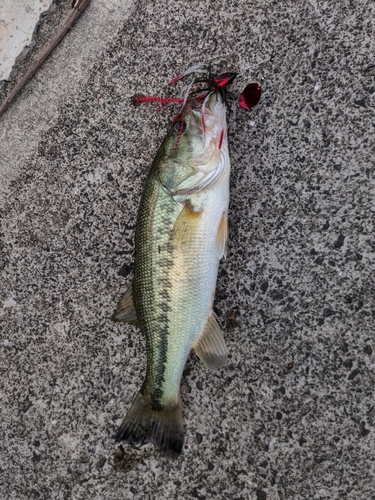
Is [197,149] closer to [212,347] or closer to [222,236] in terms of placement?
[222,236]

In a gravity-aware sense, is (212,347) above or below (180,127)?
below

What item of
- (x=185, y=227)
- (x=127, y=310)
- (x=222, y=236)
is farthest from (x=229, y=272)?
(x=127, y=310)

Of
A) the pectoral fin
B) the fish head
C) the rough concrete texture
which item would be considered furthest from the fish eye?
the pectoral fin

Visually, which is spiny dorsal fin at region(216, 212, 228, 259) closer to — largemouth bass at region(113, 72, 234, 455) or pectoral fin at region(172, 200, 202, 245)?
largemouth bass at region(113, 72, 234, 455)

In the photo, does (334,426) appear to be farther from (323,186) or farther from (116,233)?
(116,233)

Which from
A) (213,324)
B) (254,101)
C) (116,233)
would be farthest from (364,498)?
(254,101)

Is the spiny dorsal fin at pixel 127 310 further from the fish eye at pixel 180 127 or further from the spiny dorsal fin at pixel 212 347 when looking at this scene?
the fish eye at pixel 180 127
